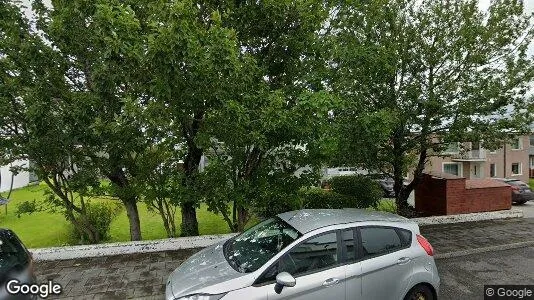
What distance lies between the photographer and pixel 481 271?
22.5 ft

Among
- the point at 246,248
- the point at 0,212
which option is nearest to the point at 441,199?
the point at 246,248

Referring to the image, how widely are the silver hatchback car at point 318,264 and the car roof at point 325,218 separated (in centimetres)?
1

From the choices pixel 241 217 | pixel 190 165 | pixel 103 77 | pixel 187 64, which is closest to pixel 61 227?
pixel 190 165

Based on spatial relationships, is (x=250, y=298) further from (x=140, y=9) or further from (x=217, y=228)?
(x=217, y=228)

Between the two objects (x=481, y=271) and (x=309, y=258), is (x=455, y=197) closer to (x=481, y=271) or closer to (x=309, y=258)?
(x=481, y=271)

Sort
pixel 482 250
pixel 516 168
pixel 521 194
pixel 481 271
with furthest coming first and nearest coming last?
1. pixel 516 168
2. pixel 521 194
3. pixel 482 250
4. pixel 481 271

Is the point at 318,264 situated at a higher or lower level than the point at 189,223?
higher

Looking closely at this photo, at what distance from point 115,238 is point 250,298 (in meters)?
7.48

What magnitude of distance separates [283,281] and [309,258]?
0.61 m

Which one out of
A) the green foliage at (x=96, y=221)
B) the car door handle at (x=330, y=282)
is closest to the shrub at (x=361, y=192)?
the car door handle at (x=330, y=282)

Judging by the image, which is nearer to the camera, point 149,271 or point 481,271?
point 149,271

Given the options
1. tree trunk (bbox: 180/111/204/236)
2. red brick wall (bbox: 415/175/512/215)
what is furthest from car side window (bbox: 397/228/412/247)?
red brick wall (bbox: 415/175/512/215)

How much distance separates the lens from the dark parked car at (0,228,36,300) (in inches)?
163

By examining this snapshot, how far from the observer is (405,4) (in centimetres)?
1022
